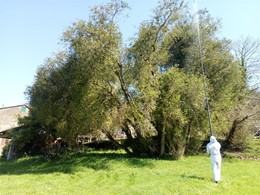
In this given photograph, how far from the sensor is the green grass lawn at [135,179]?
989 centimetres

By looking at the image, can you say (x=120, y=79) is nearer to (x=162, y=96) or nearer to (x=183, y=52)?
(x=162, y=96)

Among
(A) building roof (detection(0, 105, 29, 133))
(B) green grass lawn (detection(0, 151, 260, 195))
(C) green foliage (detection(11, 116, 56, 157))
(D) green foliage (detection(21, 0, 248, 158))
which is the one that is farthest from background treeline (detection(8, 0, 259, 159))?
(A) building roof (detection(0, 105, 29, 133))

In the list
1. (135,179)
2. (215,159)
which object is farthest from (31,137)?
(215,159)

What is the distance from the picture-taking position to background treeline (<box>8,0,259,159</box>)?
15344 millimetres

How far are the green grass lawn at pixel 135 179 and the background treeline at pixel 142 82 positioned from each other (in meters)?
2.40

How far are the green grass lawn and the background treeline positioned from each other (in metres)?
2.40

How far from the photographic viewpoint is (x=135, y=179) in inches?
473

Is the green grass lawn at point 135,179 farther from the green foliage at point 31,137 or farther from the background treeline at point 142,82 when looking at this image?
the green foliage at point 31,137

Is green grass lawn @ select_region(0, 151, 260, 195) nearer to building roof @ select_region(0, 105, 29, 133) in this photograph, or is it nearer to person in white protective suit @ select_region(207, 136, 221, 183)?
person in white protective suit @ select_region(207, 136, 221, 183)

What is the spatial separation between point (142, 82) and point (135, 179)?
18.7ft

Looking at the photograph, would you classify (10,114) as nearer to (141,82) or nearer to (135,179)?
(141,82)

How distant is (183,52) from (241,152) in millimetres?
8907

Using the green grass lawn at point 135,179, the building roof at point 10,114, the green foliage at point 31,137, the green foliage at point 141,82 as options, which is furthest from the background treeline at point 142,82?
the building roof at point 10,114

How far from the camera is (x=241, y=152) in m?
20.8
